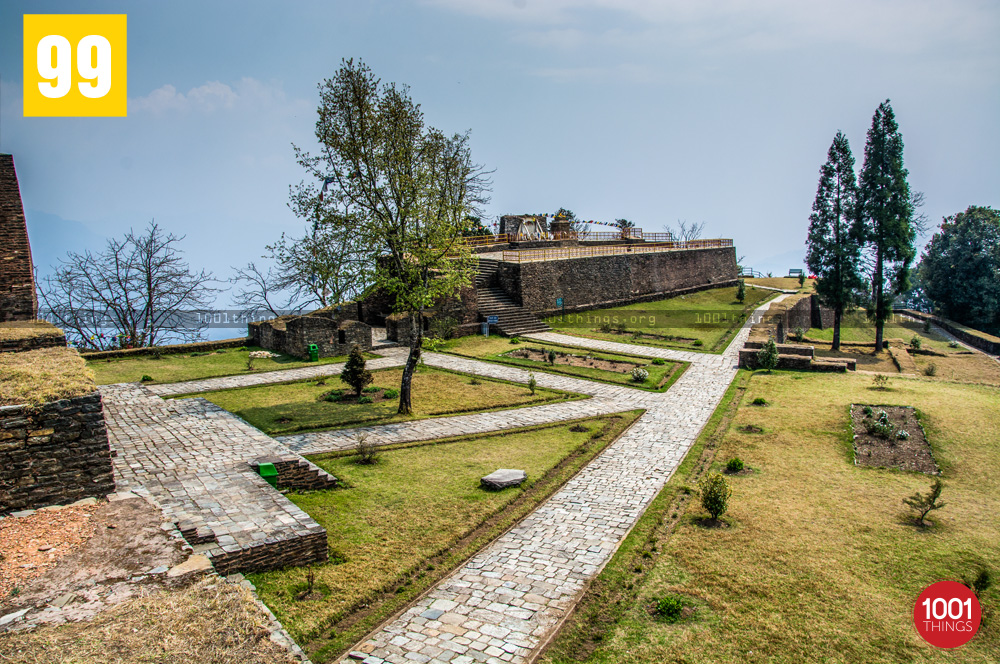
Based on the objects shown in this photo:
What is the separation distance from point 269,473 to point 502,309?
2182 centimetres

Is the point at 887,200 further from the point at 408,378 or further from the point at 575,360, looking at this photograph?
the point at 408,378

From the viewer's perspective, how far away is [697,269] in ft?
160

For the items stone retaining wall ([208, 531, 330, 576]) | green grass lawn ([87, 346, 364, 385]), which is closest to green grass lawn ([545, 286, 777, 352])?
green grass lawn ([87, 346, 364, 385])

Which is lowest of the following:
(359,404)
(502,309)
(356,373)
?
(359,404)

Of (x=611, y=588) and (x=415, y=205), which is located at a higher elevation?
(x=415, y=205)

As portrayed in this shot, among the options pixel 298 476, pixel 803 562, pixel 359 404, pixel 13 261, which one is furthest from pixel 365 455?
pixel 13 261

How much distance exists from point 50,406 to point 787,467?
1417cm

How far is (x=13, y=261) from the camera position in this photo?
1800 cm

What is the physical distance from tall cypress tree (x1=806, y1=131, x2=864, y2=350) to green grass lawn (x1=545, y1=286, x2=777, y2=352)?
553cm

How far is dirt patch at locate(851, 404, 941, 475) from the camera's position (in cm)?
1375

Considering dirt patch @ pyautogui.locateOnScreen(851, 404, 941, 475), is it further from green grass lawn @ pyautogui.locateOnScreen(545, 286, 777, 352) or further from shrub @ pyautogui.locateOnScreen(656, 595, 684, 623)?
green grass lawn @ pyautogui.locateOnScreen(545, 286, 777, 352)

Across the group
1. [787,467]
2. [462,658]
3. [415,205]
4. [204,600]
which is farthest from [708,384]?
[204,600]

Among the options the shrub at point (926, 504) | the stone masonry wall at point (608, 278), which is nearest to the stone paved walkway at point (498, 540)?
the shrub at point (926, 504)

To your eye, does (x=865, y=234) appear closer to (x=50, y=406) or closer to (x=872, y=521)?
(x=872, y=521)
